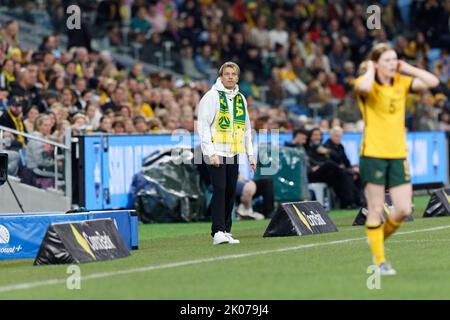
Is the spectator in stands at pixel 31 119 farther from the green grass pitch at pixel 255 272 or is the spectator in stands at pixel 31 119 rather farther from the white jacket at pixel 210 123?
the white jacket at pixel 210 123

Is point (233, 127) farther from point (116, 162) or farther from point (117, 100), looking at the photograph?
point (117, 100)

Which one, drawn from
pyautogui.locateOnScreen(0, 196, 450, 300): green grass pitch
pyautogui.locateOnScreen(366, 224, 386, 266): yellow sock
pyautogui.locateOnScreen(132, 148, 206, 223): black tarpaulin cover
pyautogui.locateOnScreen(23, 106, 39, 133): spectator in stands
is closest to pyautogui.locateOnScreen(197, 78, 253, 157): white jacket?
pyautogui.locateOnScreen(0, 196, 450, 300): green grass pitch

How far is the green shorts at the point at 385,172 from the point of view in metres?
11.5

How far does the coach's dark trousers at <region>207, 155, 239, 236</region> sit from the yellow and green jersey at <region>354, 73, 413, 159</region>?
12.4 feet

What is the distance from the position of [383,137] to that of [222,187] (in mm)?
3985

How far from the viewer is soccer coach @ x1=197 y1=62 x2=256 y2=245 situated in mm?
15258

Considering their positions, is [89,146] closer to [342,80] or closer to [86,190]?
[86,190]

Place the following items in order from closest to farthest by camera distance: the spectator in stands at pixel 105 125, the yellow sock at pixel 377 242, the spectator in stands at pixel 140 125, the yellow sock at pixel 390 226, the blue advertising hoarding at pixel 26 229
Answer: the yellow sock at pixel 377 242 → the yellow sock at pixel 390 226 → the blue advertising hoarding at pixel 26 229 → the spectator in stands at pixel 105 125 → the spectator in stands at pixel 140 125

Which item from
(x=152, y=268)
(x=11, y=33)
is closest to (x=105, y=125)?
(x=11, y=33)

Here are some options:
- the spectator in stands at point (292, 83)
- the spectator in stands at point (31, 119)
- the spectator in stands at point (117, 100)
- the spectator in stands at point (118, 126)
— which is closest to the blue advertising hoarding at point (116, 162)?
the spectator in stands at point (118, 126)

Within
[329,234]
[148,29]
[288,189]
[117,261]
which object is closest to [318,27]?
[148,29]

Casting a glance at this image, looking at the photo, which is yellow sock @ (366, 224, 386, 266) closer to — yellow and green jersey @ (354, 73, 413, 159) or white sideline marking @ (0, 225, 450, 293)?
yellow and green jersey @ (354, 73, 413, 159)

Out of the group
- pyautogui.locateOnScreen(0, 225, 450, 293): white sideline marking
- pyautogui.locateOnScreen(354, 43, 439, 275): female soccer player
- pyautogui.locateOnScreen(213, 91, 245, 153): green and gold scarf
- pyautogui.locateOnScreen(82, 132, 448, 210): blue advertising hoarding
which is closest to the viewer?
pyautogui.locateOnScreen(0, 225, 450, 293): white sideline marking

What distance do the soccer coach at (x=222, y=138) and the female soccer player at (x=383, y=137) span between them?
3762 mm
